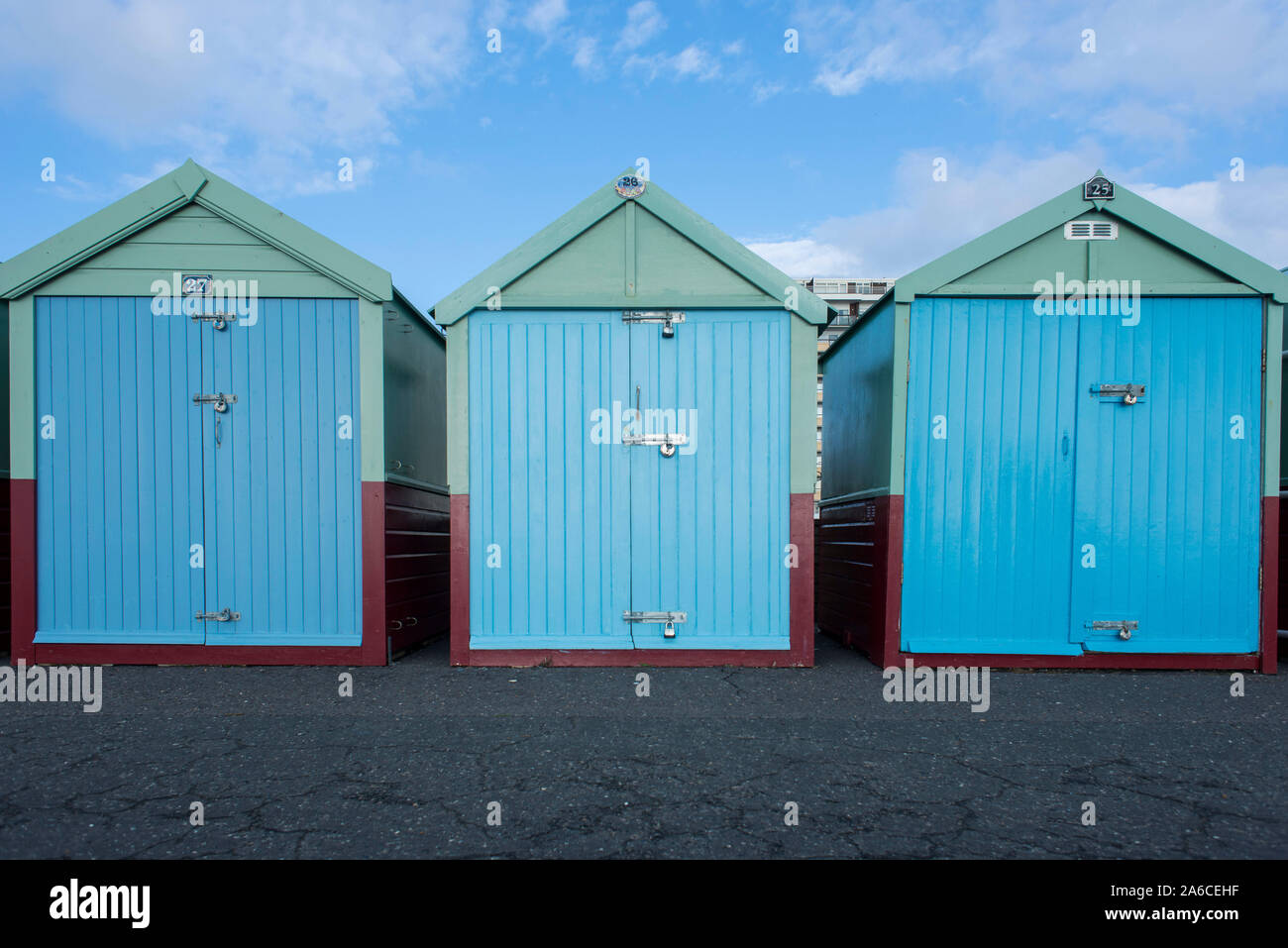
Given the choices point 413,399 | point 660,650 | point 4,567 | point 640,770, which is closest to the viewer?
point 640,770

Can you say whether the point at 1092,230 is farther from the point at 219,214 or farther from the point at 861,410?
the point at 219,214

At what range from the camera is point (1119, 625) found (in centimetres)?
574

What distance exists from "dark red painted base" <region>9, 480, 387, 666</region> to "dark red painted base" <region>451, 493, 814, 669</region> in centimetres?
60

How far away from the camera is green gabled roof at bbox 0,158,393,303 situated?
5855 millimetres

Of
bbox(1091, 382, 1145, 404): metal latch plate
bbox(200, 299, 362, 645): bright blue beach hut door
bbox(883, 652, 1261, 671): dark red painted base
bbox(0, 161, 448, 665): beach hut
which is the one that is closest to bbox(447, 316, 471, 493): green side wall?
bbox(0, 161, 448, 665): beach hut

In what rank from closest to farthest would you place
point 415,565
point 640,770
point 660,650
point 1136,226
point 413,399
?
point 640,770
point 1136,226
point 660,650
point 415,565
point 413,399

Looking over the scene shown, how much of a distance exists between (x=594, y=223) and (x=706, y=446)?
6.34ft

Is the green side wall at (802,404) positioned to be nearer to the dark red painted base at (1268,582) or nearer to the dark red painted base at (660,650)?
the dark red painted base at (660,650)

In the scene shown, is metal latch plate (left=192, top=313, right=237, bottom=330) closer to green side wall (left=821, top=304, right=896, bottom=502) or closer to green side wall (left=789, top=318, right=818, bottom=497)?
green side wall (left=789, top=318, right=818, bottom=497)

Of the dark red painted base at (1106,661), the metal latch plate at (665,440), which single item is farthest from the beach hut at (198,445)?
the dark red painted base at (1106,661)

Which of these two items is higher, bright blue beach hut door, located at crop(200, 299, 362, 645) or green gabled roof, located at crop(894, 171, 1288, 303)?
green gabled roof, located at crop(894, 171, 1288, 303)

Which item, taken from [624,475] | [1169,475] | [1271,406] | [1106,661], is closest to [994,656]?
[1106,661]
